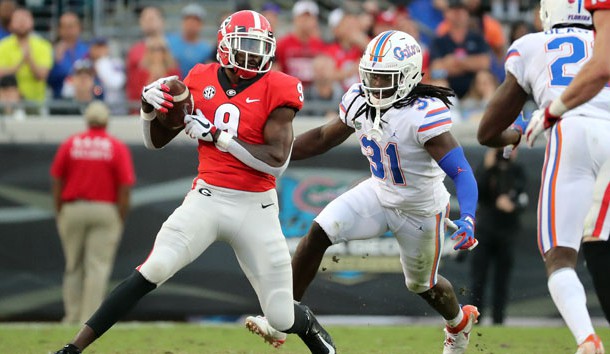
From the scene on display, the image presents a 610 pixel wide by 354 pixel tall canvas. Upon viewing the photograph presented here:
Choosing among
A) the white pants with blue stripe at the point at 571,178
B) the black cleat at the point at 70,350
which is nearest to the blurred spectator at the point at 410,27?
the white pants with blue stripe at the point at 571,178

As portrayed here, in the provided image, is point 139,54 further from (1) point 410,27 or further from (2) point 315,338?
(2) point 315,338

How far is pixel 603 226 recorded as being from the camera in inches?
213

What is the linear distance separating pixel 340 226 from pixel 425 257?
53 centimetres

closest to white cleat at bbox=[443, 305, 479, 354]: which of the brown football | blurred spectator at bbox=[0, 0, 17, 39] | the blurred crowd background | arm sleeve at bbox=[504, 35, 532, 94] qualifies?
arm sleeve at bbox=[504, 35, 532, 94]

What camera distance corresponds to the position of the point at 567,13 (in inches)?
221

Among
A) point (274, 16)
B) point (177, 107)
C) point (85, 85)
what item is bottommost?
point (85, 85)

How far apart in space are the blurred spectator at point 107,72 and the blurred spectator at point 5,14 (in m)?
1.28

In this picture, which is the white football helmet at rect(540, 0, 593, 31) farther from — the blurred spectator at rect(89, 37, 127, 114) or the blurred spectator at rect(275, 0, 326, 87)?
the blurred spectator at rect(89, 37, 127, 114)

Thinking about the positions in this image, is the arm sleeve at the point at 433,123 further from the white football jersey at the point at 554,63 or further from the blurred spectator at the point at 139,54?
the blurred spectator at the point at 139,54

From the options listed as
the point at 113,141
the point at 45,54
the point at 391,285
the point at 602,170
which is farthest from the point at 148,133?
the point at 45,54

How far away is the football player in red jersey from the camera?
18.9ft

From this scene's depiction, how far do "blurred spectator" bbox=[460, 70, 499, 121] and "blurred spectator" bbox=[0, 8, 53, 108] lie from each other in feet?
14.3

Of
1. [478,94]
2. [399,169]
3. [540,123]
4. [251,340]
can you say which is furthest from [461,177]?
[478,94]

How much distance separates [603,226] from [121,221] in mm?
5707
